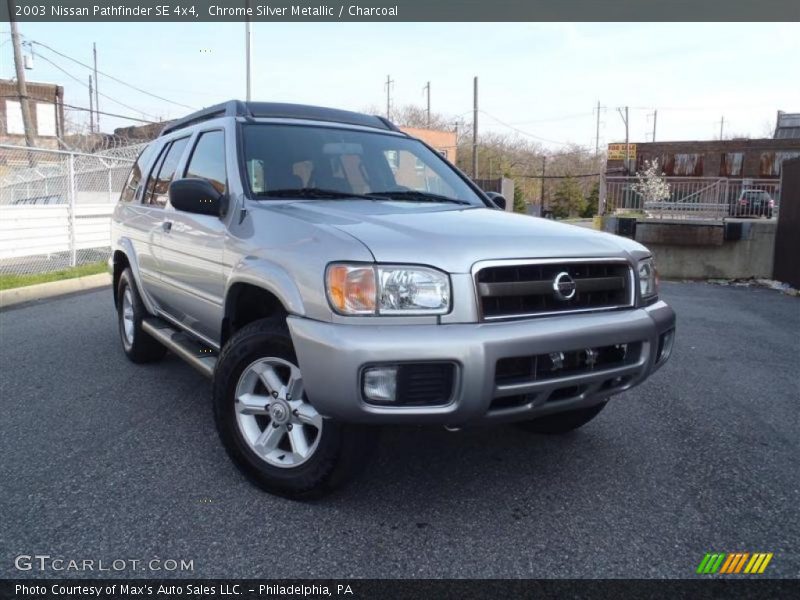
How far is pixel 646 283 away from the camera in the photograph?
333 cm

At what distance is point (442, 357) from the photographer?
2475 mm

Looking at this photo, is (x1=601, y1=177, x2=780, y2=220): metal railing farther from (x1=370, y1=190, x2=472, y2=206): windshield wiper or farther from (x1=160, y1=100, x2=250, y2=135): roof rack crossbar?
(x1=160, y1=100, x2=250, y2=135): roof rack crossbar

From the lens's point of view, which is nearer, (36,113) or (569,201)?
(569,201)

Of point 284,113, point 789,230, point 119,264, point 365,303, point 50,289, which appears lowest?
point 50,289

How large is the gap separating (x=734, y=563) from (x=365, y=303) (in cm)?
178

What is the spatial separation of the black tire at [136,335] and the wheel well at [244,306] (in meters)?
1.97

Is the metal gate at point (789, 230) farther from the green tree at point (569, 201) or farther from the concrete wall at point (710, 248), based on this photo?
the green tree at point (569, 201)

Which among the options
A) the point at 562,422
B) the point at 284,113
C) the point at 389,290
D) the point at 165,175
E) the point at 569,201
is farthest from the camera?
the point at 569,201

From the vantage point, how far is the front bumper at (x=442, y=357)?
8.12 ft

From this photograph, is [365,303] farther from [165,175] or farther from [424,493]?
[165,175]

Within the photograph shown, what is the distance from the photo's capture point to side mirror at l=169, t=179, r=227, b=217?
3.36 meters

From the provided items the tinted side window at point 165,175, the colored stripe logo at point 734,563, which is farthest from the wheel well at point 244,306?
the colored stripe logo at point 734,563

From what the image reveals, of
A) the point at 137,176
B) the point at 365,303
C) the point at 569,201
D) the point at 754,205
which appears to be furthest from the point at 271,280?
the point at 569,201

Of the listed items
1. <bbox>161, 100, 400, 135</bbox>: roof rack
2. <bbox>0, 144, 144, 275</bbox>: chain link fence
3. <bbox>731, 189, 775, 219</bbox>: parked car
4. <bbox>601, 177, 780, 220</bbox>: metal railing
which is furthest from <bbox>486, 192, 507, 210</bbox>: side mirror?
<bbox>731, 189, 775, 219</bbox>: parked car
